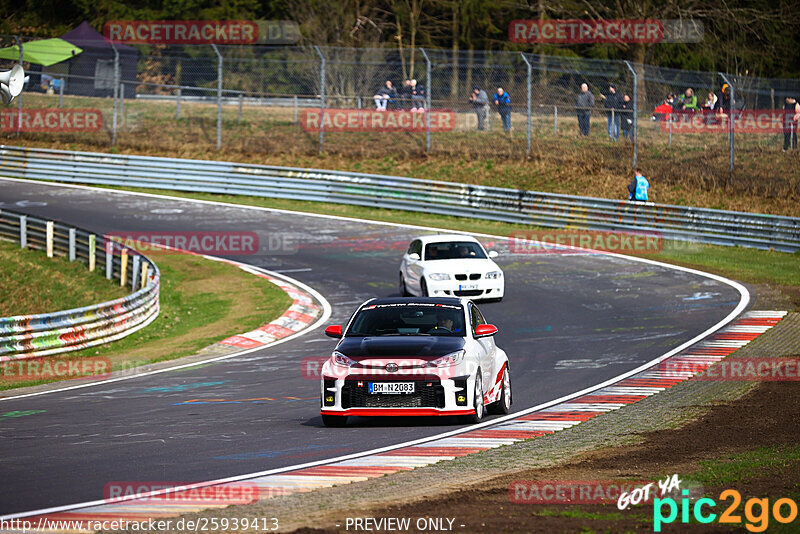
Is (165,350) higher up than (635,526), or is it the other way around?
(635,526)

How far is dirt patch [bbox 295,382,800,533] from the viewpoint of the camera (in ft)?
22.1

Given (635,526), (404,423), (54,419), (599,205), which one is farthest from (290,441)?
(599,205)

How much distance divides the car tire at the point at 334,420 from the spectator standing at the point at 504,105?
78.8 feet

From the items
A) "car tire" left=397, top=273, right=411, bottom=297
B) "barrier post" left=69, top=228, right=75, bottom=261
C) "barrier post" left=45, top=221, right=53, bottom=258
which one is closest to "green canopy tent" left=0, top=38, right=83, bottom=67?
"barrier post" left=45, top=221, right=53, bottom=258

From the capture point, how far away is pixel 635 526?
6.63 metres

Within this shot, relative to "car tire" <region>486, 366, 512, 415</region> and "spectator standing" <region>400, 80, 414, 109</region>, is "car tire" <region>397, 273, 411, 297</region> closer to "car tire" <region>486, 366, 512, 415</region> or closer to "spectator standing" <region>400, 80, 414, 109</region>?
"car tire" <region>486, 366, 512, 415</region>

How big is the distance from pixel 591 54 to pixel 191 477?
51.8 m

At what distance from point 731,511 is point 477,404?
451 centimetres

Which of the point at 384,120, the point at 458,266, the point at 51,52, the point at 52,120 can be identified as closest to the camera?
the point at 458,266

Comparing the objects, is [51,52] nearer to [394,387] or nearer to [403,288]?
[403,288]

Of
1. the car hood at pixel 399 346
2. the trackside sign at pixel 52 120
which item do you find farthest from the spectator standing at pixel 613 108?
the car hood at pixel 399 346

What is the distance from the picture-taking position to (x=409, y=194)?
3297 centimetres

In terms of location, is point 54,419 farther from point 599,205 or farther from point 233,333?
point 599,205

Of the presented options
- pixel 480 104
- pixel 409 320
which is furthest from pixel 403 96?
pixel 409 320
